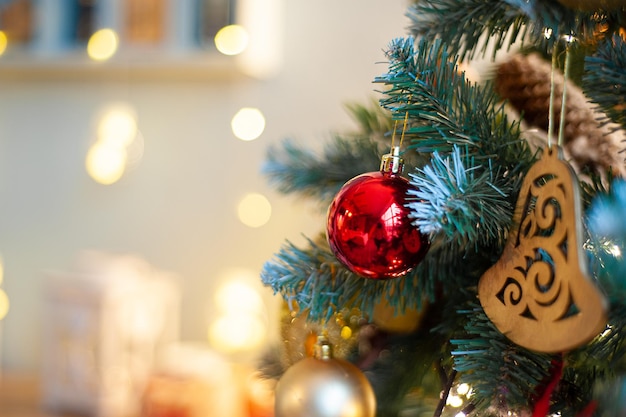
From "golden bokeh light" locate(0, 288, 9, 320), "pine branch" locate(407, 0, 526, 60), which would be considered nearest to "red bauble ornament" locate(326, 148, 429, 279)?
"pine branch" locate(407, 0, 526, 60)

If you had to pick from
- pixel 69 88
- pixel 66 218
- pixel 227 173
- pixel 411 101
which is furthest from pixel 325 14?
pixel 411 101

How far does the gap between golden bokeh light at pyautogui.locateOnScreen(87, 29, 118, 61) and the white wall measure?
129mm

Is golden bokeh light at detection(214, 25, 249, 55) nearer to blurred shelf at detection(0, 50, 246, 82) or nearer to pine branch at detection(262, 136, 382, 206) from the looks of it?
blurred shelf at detection(0, 50, 246, 82)

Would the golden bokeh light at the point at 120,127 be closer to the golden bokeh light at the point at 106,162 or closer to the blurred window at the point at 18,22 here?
the golden bokeh light at the point at 106,162

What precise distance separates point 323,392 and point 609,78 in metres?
0.24

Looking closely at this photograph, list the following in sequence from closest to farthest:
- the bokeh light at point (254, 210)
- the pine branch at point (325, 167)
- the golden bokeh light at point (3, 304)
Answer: the pine branch at point (325, 167), the bokeh light at point (254, 210), the golden bokeh light at point (3, 304)

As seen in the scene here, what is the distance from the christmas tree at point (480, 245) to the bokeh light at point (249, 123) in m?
1.01

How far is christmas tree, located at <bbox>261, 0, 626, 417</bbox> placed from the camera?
29cm

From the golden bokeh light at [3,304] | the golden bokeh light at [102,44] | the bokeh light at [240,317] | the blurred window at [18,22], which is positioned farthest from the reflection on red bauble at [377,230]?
the golden bokeh light at [3,304]

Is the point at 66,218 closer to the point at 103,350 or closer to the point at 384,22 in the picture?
the point at 103,350

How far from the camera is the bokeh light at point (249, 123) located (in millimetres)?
1442

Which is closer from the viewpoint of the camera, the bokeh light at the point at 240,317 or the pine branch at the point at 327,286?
the pine branch at the point at 327,286

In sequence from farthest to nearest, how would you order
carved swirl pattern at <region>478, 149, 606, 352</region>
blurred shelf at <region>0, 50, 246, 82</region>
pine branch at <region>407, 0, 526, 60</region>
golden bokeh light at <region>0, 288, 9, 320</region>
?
1. golden bokeh light at <region>0, 288, 9, 320</region>
2. blurred shelf at <region>0, 50, 246, 82</region>
3. pine branch at <region>407, 0, 526, 60</region>
4. carved swirl pattern at <region>478, 149, 606, 352</region>

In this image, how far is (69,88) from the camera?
156 centimetres
